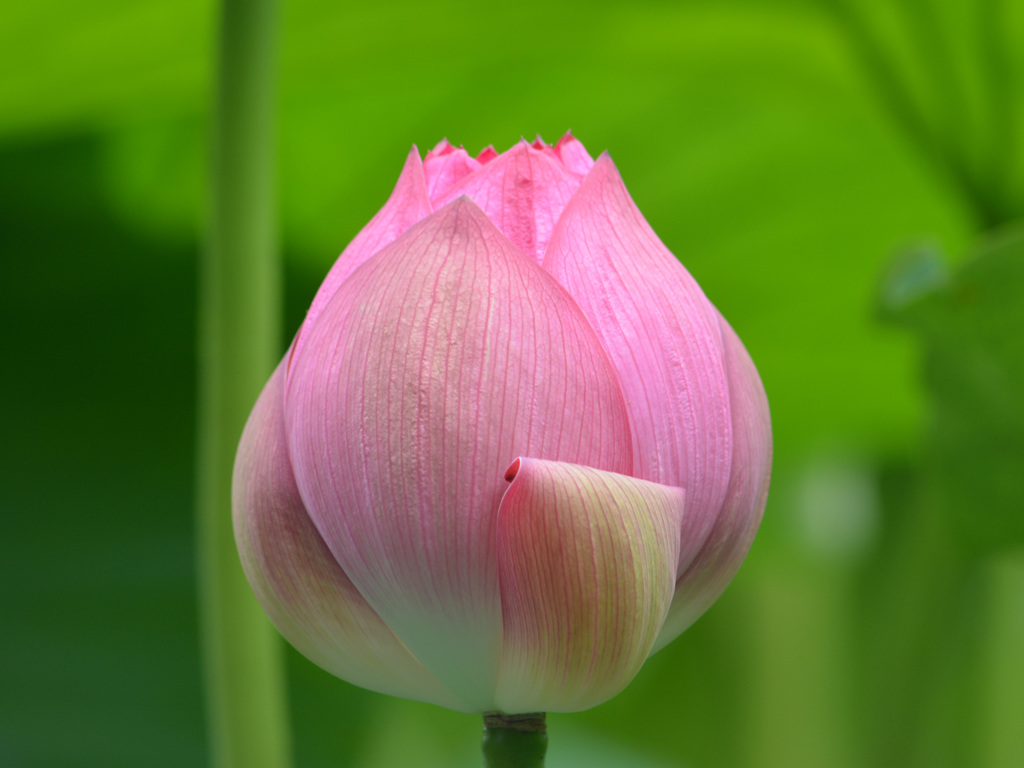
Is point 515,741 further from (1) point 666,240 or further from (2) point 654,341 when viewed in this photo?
(1) point 666,240

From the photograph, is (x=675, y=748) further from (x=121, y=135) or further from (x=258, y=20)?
(x=258, y=20)

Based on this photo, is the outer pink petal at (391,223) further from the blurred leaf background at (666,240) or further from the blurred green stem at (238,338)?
the blurred leaf background at (666,240)

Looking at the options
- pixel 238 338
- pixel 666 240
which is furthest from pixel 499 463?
pixel 666 240

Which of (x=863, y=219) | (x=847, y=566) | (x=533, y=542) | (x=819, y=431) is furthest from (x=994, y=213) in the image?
(x=533, y=542)

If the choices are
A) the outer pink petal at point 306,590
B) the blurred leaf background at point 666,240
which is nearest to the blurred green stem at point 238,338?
the outer pink petal at point 306,590

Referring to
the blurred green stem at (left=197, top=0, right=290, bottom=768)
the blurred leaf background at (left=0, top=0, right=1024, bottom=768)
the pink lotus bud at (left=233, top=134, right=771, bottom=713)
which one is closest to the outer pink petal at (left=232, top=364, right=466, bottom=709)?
the pink lotus bud at (left=233, top=134, right=771, bottom=713)

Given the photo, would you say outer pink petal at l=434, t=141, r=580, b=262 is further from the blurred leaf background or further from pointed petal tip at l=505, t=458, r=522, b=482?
the blurred leaf background
